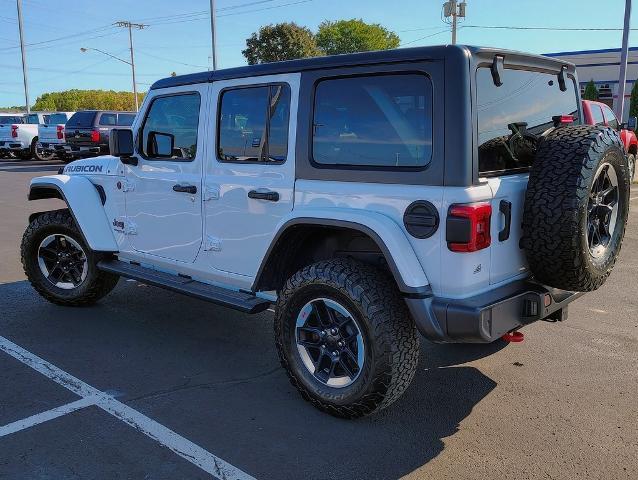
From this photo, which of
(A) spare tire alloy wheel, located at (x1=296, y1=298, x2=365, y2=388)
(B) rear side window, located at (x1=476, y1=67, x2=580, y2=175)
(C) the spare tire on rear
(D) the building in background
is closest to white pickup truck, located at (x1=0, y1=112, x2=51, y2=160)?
(A) spare tire alloy wheel, located at (x1=296, y1=298, x2=365, y2=388)

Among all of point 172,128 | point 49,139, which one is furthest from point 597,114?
point 49,139

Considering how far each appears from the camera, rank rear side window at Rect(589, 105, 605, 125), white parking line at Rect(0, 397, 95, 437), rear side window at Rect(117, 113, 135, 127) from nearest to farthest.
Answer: white parking line at Rect(0, 397, 95, 437), rear side window at Rect(589, 105, 605, 125), rear side window at Rect(117, 113, 135, 127)

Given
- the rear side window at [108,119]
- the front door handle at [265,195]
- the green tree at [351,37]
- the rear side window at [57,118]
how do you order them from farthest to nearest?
the green tree at [351,37]
the rear side window at [57,118]
the rear side window at [108,119]
the front door handle at [265,195]

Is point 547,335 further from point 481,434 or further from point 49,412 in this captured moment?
point 49,412

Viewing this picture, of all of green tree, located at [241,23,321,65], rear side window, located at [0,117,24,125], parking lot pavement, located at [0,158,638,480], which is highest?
green tree, located at [241,23,321,65]

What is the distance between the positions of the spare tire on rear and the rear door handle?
0.08 metres

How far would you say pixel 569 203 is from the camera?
2.93 m

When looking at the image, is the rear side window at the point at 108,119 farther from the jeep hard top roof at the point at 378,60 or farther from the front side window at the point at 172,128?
the jeep hard top roof at the point at 378,60

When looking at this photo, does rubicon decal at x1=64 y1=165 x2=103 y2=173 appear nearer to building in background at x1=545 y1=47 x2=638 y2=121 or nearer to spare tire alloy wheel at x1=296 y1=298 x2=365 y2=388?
spare tire alloy wheel at x1=296 y1=298 x2=365 y2=388

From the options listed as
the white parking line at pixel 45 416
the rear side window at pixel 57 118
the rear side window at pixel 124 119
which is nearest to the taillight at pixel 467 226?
the white parking line at pixel 45 416

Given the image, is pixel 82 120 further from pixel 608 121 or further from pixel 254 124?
pixel 254 124

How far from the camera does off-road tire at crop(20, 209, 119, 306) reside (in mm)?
5114

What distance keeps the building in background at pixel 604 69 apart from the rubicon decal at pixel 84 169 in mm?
34650

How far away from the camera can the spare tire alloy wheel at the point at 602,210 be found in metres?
3.25
